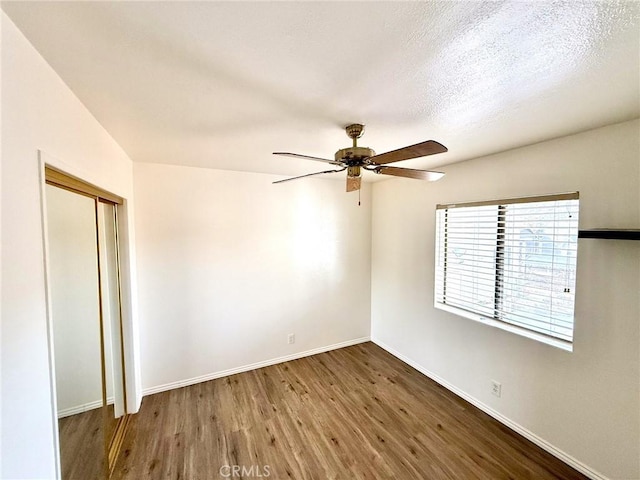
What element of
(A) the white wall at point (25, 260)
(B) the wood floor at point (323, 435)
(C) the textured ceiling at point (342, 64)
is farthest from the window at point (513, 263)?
(A) the white wall at point (25, 260)

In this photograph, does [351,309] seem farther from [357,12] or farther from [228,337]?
[357,12]

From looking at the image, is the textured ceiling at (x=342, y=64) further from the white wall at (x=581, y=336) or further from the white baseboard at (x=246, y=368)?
the white baseboard at (x=246, y=368)

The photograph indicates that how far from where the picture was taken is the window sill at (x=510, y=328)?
6.23ft

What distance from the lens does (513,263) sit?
221cm

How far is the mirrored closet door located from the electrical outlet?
2957 mm

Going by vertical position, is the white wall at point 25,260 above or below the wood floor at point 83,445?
above

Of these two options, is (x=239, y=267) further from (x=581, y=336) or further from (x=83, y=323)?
(x=581, y=336)

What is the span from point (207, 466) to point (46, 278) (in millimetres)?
1741

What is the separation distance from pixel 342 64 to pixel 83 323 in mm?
1921

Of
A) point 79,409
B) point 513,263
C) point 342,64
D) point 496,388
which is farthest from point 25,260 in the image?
point 496,388

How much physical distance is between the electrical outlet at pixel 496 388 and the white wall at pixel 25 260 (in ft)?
9.64

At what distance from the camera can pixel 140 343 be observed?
102 inches

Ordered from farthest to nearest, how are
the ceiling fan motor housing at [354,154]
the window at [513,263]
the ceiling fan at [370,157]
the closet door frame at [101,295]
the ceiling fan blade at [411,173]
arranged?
the window at [513,263]
the ceiling fan blade at [411,173]
the ceiling fan motor housing at [354,154]
the ceiling fan at [370,157]
the closet door frame at [101,295]

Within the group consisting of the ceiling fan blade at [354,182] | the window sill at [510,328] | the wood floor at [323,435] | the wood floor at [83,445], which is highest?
the ceiling fan blade at [354,182]
